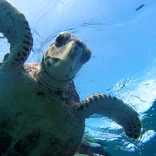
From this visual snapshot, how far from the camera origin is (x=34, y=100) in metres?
3.93

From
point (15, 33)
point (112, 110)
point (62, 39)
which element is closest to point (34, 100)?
point (62, 39)

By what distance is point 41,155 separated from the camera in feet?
13.9

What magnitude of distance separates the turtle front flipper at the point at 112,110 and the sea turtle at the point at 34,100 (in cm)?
4

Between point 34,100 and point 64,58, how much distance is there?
0.96 meters

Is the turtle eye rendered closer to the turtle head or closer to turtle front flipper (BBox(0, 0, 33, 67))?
the turtle head

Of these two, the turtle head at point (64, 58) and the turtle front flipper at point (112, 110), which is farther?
the turtle front flipper at point (112, 110)

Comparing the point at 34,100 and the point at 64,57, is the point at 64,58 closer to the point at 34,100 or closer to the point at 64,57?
the point at 64,57

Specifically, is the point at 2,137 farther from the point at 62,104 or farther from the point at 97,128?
the point at 97,128

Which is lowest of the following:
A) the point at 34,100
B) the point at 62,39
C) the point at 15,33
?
the point at 34,100

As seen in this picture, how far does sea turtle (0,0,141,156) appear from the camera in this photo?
388cm

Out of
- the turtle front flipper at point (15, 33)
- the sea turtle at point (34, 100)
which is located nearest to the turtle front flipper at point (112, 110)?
the sea turtle at point (34, 100)

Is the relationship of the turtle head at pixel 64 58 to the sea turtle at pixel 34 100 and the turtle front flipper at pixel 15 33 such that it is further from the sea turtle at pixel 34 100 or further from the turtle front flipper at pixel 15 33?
the turtle front flipper at pixel 15 33

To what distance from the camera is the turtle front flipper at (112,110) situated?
437 centimetres

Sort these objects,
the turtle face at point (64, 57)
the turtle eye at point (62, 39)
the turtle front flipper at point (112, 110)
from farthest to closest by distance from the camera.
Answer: the turtle front flipper at point (112, 110) < the turtle eye at point (62, 39) < the turtle face at point (64, 57)
